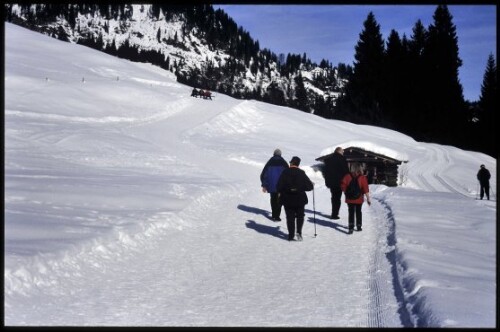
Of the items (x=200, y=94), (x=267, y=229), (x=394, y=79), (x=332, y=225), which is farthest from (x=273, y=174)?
(x=394, y=79)

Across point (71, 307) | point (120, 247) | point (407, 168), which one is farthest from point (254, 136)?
point (71, 307)

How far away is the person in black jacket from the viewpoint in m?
9.16

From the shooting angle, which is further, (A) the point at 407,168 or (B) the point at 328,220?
(A) the point at 407,168

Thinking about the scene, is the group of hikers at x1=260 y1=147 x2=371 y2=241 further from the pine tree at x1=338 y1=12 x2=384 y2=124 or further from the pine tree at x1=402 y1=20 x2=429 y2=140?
the pine tree at x1=338 y1=12 x2=384 y2=124

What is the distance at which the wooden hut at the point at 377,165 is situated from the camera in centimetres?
2642

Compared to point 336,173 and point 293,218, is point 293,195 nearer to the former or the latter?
point 293,218

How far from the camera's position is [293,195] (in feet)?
30.1

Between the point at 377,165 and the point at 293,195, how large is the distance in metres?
18.9

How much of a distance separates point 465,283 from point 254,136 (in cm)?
2959

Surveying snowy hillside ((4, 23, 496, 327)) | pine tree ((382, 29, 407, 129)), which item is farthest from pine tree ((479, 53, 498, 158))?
snowy hillside ((4, 23, 496, 327))

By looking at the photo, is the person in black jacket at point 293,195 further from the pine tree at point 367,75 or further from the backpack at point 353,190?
the pine tree at point 367,75

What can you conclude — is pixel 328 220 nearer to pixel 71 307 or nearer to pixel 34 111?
pixel 71 307

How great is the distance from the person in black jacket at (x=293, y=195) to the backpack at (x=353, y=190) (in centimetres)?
129

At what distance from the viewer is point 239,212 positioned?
40.3ft
